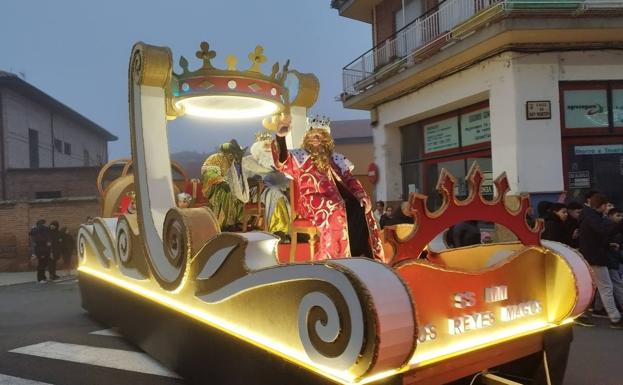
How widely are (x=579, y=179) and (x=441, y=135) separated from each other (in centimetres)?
345

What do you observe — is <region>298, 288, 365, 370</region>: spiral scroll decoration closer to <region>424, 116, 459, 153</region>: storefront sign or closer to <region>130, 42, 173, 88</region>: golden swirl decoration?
<region>130, 42, 173, 88</region>: golden swirl decoration

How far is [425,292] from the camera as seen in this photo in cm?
248

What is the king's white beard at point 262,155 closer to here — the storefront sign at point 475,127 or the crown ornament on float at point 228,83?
the crown ornament on float at point 228,83

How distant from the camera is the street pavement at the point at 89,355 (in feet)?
13.1

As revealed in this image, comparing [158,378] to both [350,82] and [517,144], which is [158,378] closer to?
[517,144]

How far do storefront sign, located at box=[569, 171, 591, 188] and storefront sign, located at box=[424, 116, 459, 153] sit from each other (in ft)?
8.96

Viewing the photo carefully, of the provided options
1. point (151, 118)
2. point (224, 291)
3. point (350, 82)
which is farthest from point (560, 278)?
point (350, 82)

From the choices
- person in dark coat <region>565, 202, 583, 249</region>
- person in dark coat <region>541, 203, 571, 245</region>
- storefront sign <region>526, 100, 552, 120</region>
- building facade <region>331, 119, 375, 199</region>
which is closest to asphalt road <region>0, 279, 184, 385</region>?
person in dark coat <region>541, 203, 571, 245</region>

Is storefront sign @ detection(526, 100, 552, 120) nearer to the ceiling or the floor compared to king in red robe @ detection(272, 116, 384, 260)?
nearer to the ceiling

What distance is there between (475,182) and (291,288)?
1.22 m

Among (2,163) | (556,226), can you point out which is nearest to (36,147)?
(2,163)

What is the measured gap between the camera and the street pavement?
13.1 ft

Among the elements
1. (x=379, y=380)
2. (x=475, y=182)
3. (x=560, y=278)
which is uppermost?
(x=475, y=182)

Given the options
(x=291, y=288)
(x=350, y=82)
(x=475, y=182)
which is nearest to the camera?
(x=291, y=288)
